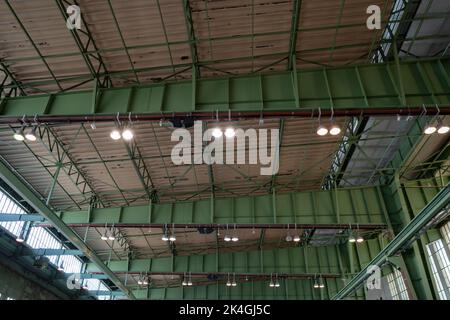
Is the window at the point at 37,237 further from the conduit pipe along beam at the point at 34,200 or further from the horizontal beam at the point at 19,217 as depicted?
the conduit pipe along beam at the point at 34,200

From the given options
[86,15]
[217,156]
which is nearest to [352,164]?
[217,156]

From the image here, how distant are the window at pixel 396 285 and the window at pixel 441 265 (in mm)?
3873

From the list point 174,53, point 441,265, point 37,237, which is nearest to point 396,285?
point 441,265

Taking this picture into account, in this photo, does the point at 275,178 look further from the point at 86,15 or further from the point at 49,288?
the point at 49,288

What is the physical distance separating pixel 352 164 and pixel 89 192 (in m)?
18.9

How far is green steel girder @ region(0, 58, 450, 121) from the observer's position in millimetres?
13766

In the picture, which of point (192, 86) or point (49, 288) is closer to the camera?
point (192, 86)

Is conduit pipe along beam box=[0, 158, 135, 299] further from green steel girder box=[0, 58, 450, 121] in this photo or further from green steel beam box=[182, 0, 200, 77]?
green steel beam box=[182, 0, 200, 77]

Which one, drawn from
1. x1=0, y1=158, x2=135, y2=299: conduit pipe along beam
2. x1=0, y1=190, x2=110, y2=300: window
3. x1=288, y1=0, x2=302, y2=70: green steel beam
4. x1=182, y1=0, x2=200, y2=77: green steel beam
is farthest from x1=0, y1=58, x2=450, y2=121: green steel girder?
x1=0, y1=190, x2=110, y2=300: window

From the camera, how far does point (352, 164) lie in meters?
24.1

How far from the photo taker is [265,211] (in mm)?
22281

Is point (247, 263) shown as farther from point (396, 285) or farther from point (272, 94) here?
point (272, 94)

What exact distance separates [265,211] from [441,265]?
1134 centimetres

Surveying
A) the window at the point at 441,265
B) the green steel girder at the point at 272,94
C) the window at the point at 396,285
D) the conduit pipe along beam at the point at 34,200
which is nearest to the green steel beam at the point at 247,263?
the window at the point at 396,285
